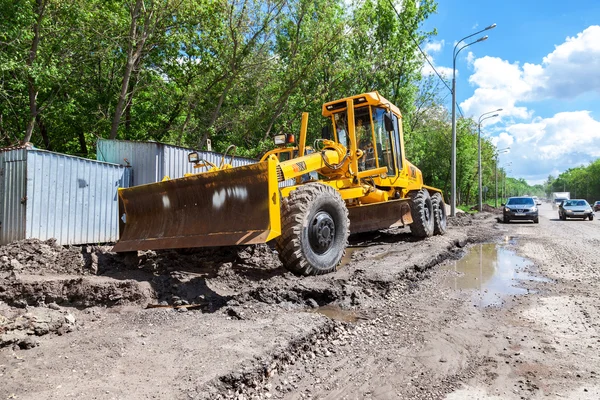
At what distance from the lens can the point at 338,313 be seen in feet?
15.1

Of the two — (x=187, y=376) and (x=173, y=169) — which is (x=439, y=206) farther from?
(x=187, y=376)

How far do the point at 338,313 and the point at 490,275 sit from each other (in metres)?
3.74

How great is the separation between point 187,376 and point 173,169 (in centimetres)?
938

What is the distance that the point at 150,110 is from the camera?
18703 millimetres

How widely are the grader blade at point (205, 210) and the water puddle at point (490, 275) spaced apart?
3.04 m

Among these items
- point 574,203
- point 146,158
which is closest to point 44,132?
point 146,158

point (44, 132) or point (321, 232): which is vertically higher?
point (44, 132)

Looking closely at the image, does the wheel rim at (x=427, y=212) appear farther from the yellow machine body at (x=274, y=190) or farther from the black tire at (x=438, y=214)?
the yellow machine body at (x=274, y=190)

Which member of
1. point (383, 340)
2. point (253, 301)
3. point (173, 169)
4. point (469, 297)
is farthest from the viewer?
point (173, 169)

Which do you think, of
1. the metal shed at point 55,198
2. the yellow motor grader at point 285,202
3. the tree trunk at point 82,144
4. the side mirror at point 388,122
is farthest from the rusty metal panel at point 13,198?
the tree trunk at point 82,144

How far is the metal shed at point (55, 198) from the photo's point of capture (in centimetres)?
850

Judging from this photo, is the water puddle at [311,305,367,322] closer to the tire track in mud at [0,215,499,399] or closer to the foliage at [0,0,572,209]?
the tire track in mud at [0,215,499,399]

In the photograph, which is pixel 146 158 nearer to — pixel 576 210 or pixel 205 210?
pixel 205 210

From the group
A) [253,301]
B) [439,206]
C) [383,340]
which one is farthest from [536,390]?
[439,206]
